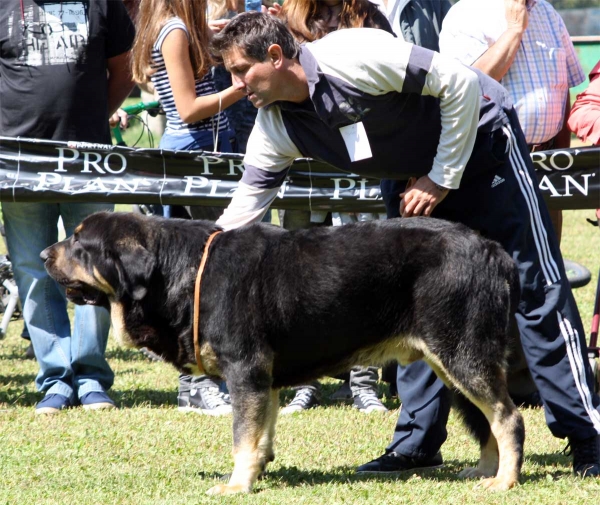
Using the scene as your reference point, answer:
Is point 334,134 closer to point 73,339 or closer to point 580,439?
point 580,439

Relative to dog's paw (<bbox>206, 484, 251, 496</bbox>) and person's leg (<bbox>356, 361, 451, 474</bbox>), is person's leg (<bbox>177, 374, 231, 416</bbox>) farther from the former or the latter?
dog's paw (<bbox>206, 484, 251, 496</bbox>)

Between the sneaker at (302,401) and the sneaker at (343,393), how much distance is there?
189mm

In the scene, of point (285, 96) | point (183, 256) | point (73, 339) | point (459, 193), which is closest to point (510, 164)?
point (459, 193)

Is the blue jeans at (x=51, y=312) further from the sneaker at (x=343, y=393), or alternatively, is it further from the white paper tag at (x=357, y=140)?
the white paper tag at (x=357, y=140)

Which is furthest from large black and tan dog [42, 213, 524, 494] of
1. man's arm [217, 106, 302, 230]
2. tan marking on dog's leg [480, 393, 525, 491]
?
man's arm [217, 106, 302, 230]

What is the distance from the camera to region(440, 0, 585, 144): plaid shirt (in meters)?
5.76

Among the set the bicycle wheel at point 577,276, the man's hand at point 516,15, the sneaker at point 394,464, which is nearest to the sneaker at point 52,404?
the sneaker at point 394,464

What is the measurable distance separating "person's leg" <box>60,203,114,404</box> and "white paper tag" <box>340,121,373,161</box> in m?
2.53

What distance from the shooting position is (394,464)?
14.6 feet

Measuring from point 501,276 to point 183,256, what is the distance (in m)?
1.39

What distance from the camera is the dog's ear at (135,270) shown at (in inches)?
157

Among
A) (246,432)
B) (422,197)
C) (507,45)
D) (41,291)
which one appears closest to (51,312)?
(41,291)

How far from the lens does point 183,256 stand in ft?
13.2

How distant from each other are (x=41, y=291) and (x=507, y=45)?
3315mm
